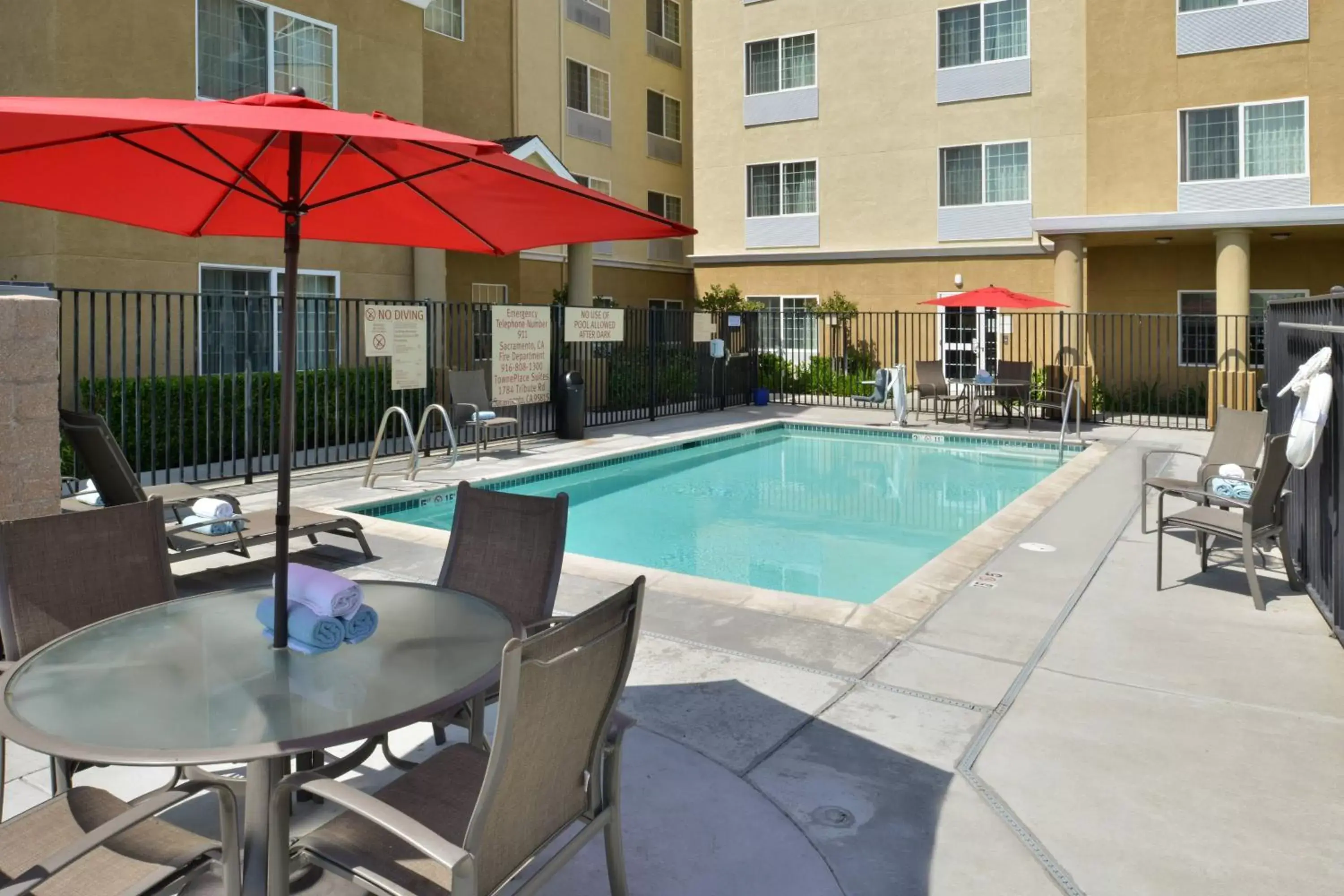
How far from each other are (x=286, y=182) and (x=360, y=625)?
2.18m

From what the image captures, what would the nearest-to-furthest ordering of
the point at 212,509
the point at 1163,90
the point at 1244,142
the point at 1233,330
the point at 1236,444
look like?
the point at 212,509, the point at 1236,444, the point at 1233,330, the point at 1244,142, the point at 1163,90

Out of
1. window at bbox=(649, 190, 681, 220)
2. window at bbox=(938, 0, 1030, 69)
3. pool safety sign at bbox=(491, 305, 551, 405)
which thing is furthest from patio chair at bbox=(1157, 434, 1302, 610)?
window at bbox=(649, 190, 681, 220)

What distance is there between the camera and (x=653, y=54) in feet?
88.1

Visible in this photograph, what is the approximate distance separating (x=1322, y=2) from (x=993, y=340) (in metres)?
8.57

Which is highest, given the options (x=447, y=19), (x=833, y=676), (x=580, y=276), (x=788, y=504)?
(x=447, y=19)

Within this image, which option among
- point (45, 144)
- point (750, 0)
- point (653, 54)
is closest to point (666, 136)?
point (653, 54)

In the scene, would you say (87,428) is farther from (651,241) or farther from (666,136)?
(666,136)

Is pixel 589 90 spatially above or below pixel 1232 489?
above

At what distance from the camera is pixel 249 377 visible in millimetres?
10500

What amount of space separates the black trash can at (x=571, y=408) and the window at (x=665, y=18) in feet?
52.7

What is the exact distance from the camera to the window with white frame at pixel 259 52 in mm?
13234

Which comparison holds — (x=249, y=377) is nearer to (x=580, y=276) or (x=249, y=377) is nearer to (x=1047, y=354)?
(x=580, y=276)

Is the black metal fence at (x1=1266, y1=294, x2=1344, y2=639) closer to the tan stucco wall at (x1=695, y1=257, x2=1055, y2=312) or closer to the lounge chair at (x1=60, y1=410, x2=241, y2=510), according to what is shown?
the lounge chair at (x1=60, y1=410, x2=241, y2=510)

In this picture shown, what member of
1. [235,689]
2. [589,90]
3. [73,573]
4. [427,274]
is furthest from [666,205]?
[235,689]
